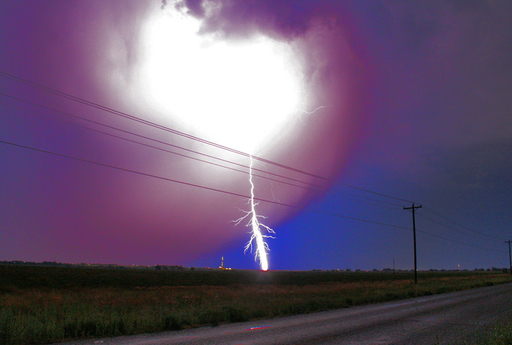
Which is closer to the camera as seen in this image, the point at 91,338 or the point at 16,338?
the point at 16,338

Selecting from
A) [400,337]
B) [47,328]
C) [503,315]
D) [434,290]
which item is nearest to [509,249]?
[434,290]

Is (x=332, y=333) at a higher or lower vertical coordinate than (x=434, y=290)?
higher

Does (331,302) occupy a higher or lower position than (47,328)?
lower

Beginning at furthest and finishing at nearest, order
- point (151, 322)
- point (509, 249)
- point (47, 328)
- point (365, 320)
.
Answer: point (509, 249) < point (365, 320) < point (151, 322) < point (47, 328)

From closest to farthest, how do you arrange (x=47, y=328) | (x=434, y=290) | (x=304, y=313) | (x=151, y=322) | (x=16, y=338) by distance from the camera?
(x=16, y=338), (x=47, y=328), (x=151, y=322), (x=304, y=313), (x=434, y=290)

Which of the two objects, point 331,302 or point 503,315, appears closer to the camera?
point 503,315

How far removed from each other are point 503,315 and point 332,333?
9948 millimetres

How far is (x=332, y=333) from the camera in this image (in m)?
10.2

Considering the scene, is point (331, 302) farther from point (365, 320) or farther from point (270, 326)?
point (270, 326)

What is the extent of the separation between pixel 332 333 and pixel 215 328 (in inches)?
157

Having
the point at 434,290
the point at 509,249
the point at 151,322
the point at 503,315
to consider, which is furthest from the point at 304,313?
the point at 509,249

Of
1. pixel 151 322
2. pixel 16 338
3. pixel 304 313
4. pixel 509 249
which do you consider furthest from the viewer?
pixel 509 249

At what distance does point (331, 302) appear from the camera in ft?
64.8

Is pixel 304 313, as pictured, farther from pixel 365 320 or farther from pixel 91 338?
pixel 91 338
